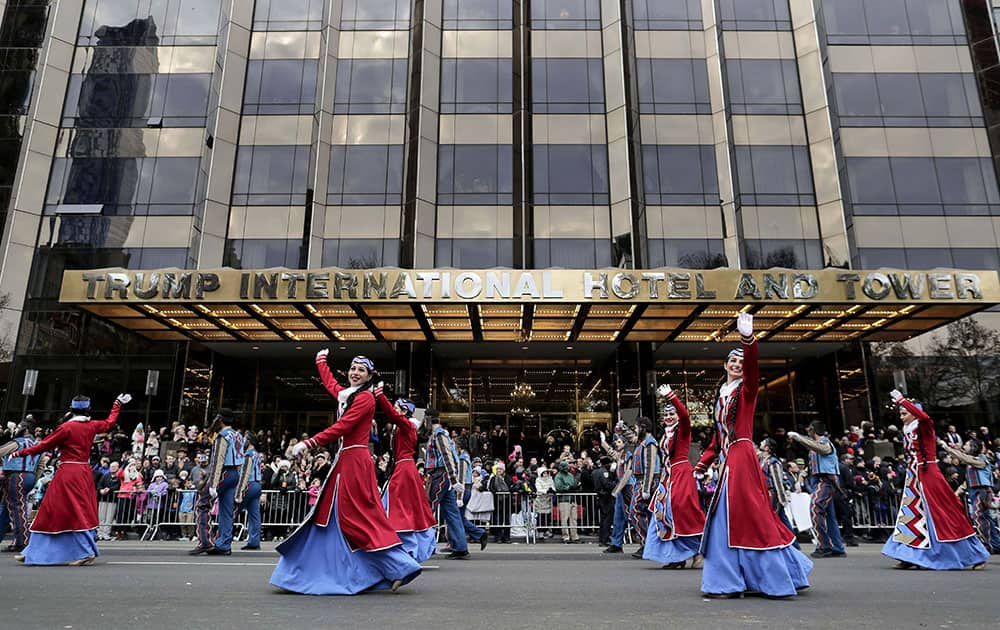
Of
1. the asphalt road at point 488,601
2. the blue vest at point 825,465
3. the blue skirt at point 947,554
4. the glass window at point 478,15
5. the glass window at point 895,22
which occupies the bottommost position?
the asphalt road at point 488,601

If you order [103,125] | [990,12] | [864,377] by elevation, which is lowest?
[864,377]

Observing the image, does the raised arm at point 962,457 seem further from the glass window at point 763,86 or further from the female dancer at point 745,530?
the glass window at point 763,86

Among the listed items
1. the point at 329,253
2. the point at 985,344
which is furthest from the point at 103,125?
the point at 985,344

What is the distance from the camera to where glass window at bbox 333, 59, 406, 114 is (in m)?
29.1

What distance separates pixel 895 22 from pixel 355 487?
107ft

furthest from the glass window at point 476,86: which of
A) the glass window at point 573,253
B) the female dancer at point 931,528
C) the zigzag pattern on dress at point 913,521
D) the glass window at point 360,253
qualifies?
the zigzag pattern on dress at point 913,521

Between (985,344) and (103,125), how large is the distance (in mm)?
35406

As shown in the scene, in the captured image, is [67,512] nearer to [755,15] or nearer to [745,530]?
[745,530]

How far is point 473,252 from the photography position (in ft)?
89.2

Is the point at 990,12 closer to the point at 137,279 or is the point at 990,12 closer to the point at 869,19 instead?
the point at 869,19

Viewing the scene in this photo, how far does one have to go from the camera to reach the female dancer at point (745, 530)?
18.3 feet

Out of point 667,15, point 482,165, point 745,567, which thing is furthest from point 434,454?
point 667,15

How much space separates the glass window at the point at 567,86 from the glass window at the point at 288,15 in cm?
992

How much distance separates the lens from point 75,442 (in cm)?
907
